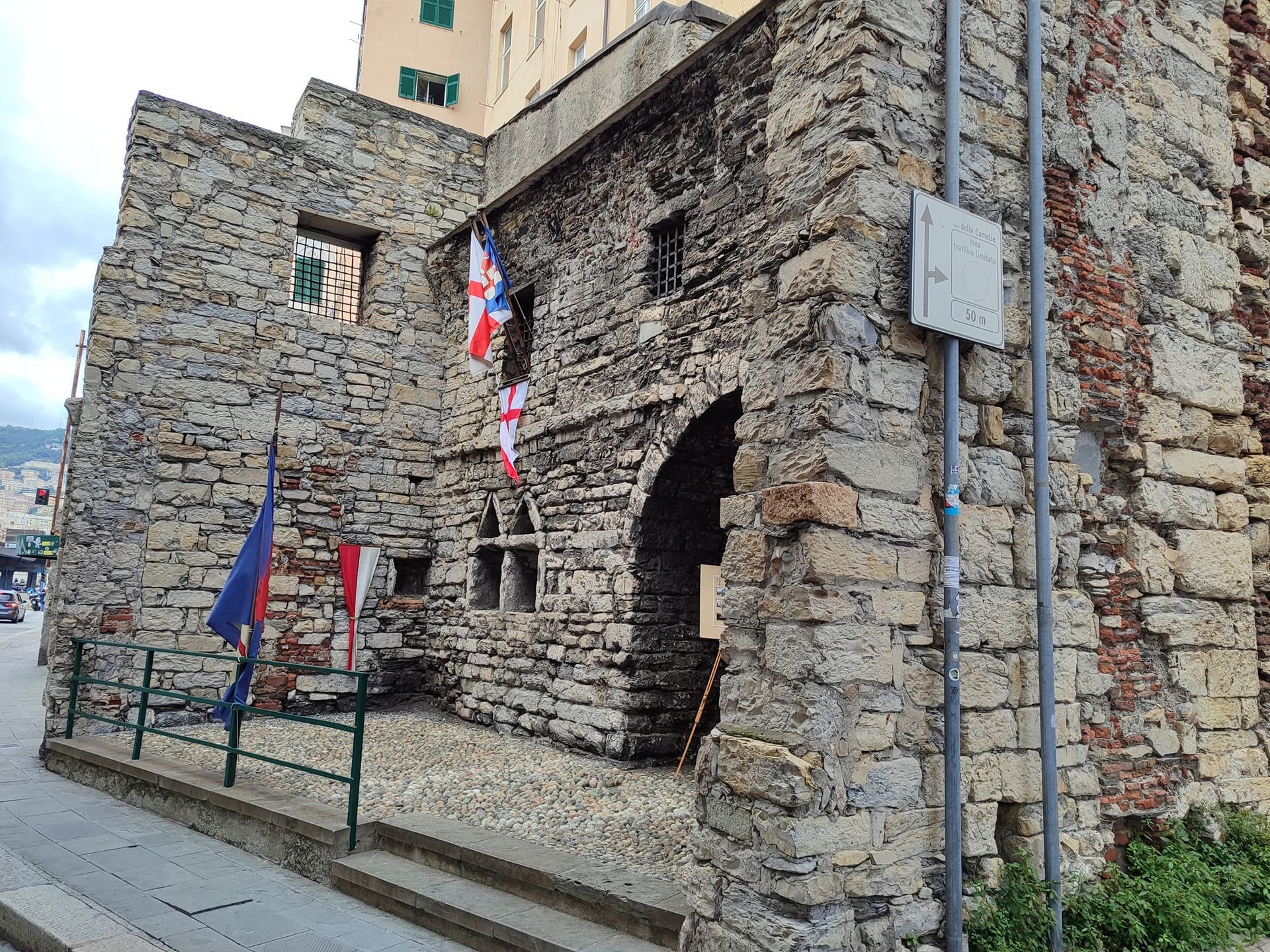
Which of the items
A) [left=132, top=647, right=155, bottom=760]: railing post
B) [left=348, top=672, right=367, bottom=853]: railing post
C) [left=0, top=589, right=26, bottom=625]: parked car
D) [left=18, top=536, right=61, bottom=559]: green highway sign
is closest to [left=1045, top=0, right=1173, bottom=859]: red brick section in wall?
[left=348, top=672, right=367, bottom=853]: railing post

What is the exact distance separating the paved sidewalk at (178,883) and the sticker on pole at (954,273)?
3442 millimetres

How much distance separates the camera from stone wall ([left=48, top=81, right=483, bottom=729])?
26.7 feet

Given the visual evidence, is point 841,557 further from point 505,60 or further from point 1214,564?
A: point 505,60

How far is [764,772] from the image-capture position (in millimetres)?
3123

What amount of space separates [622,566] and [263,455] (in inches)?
167

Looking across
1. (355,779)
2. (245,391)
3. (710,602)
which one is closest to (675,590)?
(710,602)

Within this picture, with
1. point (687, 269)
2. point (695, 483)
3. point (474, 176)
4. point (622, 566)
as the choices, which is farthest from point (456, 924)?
point (474, 176)

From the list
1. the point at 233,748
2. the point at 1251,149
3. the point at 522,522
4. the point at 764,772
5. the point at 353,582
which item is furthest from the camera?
the point at 353,582

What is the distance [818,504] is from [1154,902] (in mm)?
2254

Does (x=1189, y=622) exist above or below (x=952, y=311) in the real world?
below

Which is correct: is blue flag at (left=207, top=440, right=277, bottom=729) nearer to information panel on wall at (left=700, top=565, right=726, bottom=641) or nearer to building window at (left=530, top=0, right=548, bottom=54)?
information panel on wall at (left=700, top=565, right=726, bottom=641)

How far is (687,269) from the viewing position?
664 cm

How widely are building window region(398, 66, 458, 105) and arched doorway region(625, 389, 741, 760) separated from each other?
17570 millimetres

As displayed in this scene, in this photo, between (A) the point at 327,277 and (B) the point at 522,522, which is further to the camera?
(A) the point at 327,277
